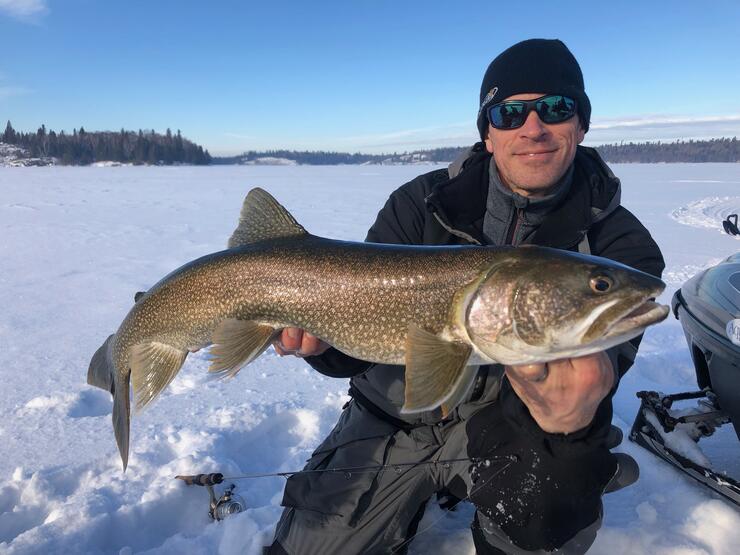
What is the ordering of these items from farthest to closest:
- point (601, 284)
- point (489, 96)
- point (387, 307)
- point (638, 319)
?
point (489, 96) → point (387, 307) → point (601, 284) → point (638, 319)

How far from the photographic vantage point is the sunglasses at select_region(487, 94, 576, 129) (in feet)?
10.8

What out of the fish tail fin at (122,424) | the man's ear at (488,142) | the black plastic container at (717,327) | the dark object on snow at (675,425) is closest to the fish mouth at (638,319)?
the black plastic container at (717,327)

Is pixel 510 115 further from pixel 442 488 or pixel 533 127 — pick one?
pixel 442 488

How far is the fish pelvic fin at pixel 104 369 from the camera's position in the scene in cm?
324

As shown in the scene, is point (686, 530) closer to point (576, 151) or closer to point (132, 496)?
point (576, 151)

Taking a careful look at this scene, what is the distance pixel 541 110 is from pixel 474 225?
2.97 feet

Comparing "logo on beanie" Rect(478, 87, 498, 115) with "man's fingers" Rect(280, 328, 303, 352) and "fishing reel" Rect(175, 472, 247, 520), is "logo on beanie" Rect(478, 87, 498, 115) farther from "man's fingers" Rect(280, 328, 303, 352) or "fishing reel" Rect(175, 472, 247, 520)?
"fishing reel" Rect(175, 472, 247, 520)

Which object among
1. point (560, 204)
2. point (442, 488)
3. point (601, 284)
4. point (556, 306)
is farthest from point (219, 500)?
point (560, 204)

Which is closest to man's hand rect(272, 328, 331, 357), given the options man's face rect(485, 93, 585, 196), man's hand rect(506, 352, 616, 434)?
man's hand rect(506, 352, 616, 434)

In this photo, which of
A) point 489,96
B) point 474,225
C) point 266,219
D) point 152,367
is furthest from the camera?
point 489,96

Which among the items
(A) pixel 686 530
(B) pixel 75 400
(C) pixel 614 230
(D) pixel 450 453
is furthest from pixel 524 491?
(B) pixel 75 400

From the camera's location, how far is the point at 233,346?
8.81ft

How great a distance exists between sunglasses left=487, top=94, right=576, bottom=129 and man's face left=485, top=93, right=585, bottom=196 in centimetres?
3

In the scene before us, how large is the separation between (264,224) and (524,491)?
205cm
